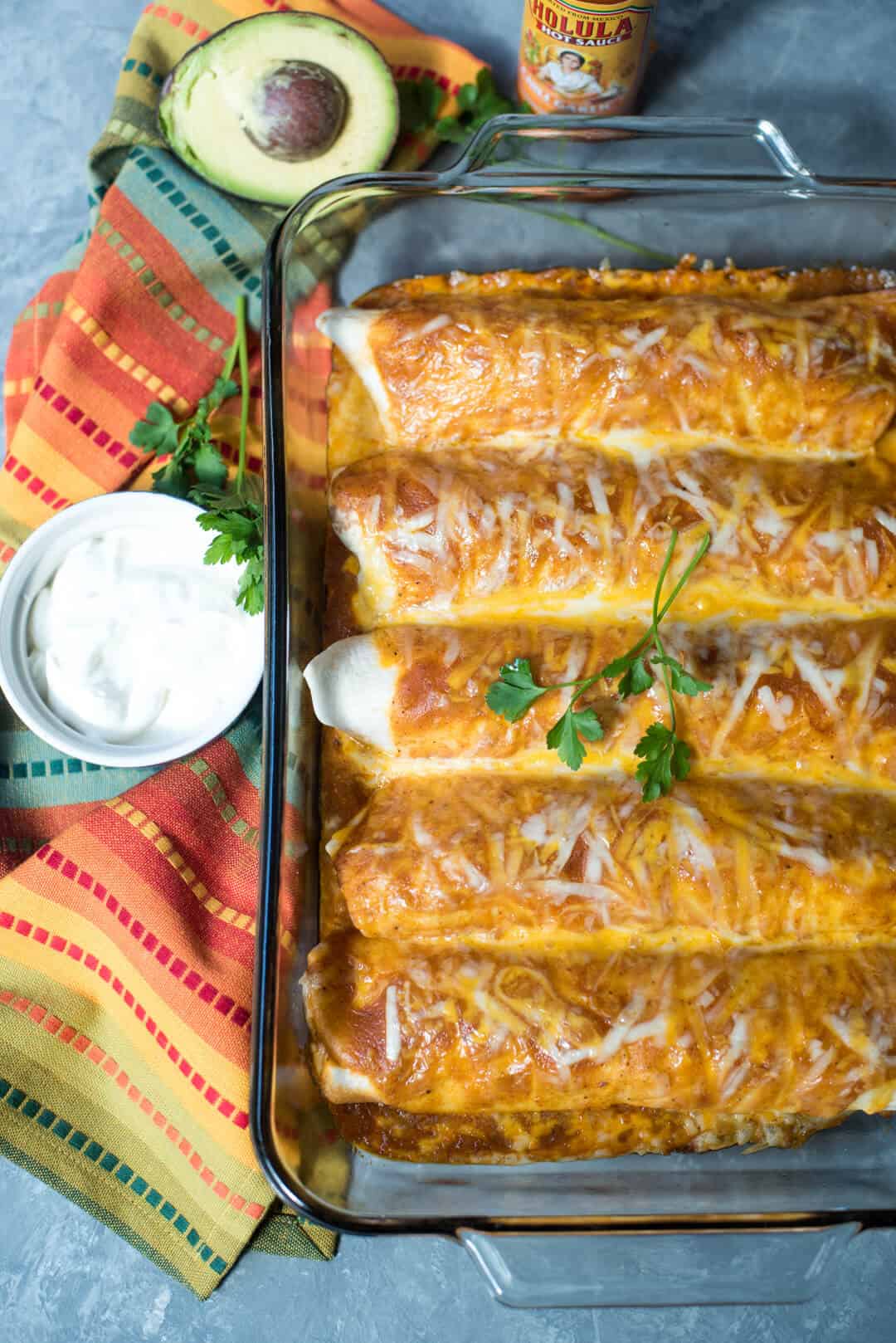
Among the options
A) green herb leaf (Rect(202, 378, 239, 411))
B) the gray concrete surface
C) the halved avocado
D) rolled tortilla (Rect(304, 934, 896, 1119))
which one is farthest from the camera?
the gray concrete surface

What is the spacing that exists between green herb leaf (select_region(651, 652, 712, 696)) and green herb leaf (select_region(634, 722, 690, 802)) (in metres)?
0.08

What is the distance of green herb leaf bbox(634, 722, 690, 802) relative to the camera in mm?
2018

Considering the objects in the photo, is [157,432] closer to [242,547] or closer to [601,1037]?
[242,547]

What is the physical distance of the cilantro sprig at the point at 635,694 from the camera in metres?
1.99

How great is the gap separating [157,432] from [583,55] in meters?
1.20

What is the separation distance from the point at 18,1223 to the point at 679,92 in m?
2.99

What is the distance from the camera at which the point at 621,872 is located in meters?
2.01

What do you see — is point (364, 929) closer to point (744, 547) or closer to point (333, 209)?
point (744, 547)

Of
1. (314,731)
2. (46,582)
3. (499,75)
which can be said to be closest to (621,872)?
(314,731)

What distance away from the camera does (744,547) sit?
212 cm

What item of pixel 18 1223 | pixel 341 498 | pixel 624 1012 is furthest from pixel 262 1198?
pixel 341 498

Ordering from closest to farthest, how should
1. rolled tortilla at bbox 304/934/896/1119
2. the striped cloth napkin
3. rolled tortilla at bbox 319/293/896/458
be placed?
rolled tortilla at bbox 304/934/896/1119 → rolled tortilla at bbox 319/293/896/458 → the striped cloth napkin

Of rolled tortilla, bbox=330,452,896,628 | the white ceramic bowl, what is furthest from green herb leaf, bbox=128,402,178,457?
rolled tortilla, bbox=330,452,896,628

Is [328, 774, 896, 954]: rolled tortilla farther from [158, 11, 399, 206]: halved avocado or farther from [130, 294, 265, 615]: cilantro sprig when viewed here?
[158, 11, 399, 206]: halved avocado
